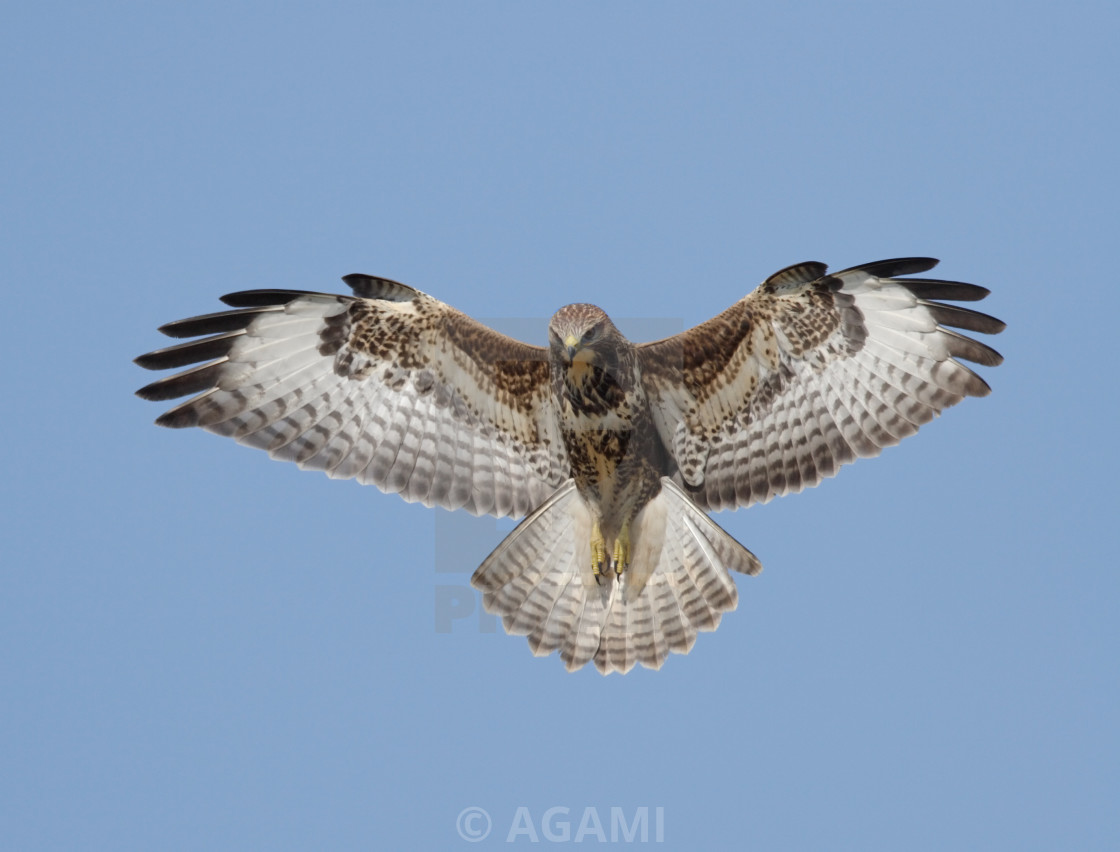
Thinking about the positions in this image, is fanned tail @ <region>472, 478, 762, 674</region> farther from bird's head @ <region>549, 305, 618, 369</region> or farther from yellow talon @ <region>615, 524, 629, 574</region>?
bird's head @ <region>549, 305, 618, 369</region>

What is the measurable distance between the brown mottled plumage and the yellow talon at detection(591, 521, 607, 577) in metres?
0.02

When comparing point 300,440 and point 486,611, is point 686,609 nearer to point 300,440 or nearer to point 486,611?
point 486,611

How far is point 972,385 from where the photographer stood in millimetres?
8055

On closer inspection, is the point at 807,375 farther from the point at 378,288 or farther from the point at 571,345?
the point at 378,288

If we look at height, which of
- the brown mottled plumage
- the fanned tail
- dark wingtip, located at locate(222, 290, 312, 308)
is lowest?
the fanned tail

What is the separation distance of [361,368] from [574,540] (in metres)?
1.83

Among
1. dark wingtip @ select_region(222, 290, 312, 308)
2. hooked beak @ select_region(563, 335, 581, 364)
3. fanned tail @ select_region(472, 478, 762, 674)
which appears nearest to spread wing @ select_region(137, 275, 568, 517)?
dark wingtip @ select_region(222, 290, 312, 308)

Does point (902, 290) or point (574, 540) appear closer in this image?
point (902, 290)

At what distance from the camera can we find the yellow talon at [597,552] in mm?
8609

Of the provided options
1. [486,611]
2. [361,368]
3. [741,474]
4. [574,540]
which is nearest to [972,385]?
[741,474]

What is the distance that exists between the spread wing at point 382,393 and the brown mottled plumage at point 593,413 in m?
0.01

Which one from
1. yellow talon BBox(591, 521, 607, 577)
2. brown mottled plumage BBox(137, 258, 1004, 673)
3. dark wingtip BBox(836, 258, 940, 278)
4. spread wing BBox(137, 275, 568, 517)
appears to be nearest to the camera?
dark wingtip BBox(836, 258, 940, 278)

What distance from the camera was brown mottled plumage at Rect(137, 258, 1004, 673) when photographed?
8.20 meters

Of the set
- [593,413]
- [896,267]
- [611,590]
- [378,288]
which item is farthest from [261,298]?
[896,267]
